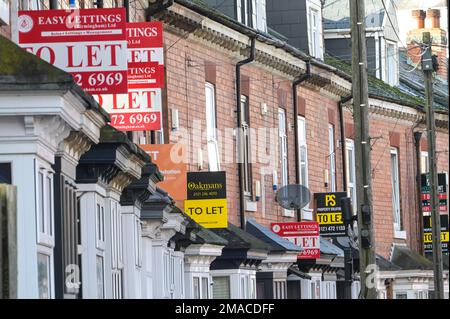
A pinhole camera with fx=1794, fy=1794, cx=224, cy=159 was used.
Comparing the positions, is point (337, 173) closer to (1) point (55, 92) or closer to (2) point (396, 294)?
(2) point (396, 294)

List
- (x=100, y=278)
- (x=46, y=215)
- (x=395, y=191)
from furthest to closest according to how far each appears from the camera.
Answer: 1. (x=395, y=191)
2. (x=100, y=278)
3. (x=46, y=215)

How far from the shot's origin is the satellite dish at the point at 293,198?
42.6 meters

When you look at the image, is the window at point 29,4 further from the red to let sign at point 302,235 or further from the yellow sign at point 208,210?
the red to let sign at point 302,235

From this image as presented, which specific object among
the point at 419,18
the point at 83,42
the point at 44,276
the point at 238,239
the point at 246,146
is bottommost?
the point at 44,276

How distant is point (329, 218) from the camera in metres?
44.0

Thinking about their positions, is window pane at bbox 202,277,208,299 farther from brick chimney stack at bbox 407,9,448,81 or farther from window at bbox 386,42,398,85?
window at bbox 386,42,398,85

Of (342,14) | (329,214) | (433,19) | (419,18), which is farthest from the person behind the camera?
Result: (433,19)

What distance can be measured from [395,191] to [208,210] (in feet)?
69.8

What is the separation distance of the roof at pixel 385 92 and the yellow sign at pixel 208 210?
17.1 metres

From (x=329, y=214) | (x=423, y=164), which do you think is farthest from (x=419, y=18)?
(x=329, y=214)

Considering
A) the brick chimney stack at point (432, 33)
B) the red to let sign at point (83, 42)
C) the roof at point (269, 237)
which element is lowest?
the roof at point (269, 237)

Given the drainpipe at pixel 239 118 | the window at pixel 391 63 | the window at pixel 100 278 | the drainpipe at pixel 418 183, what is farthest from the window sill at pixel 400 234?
the window at pixel 100 278

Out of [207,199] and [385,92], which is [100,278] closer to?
[207,199]
